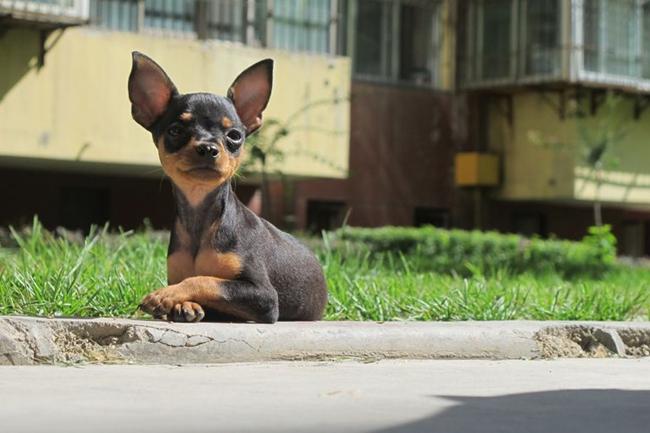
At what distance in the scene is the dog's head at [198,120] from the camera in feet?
24.6

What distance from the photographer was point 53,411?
201 inches

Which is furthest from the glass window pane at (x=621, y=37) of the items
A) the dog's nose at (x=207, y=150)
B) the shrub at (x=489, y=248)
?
the dog's nose at (x=207, y=150)

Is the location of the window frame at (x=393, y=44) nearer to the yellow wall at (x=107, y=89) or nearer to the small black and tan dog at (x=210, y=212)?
the yellow wall at (x=107, y=89)

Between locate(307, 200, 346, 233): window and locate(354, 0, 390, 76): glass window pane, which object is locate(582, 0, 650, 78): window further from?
locate(307, 200, 346, 233): window

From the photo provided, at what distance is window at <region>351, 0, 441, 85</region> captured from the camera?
84.2 ft

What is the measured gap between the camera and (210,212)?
7641mm

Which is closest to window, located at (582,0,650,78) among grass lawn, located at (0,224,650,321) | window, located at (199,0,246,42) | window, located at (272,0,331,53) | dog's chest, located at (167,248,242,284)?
window, located at (272,0,331,53)

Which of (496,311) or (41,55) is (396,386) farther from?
(41,55)

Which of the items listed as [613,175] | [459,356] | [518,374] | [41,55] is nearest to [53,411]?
[518,374]

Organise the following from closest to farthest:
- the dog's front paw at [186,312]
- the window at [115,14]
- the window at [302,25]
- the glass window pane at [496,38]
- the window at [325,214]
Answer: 1. the dog's front paw at [186,312]
2. the window at [115,14]
3. the window at [302,25]
4. the window at [325,214]
5. the glass window pane at [496,38]

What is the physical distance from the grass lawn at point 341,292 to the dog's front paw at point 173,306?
2.69 ft

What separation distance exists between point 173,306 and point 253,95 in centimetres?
138

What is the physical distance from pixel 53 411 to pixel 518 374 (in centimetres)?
269

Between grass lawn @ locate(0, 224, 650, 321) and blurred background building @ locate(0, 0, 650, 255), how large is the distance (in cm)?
807
